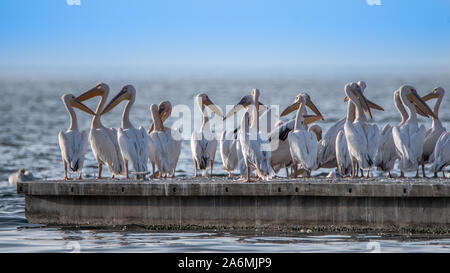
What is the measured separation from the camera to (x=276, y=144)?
12977mm

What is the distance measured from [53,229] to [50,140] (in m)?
23.3

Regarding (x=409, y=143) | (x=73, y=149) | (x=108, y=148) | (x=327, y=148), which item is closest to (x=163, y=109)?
(x=108, y=148)

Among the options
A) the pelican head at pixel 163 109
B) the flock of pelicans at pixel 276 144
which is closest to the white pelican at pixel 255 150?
the flock of pelicans at pixel 276 144

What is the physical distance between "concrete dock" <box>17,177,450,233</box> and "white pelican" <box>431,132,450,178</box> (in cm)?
116

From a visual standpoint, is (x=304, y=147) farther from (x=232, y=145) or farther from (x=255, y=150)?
(x=232, y=145)

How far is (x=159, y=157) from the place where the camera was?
13203 millimetres

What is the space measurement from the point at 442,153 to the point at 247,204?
9.33 ft

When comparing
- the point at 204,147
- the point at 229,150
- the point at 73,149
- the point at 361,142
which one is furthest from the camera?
the point at 204,147

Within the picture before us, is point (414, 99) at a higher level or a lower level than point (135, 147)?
higher

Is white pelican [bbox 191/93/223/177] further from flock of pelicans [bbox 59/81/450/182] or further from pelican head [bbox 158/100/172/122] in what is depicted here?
pelican head [bbox 158/100/172/122]

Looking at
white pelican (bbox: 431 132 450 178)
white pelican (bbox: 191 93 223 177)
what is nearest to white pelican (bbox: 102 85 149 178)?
white pelican (bbox: 191 93 223 177)
